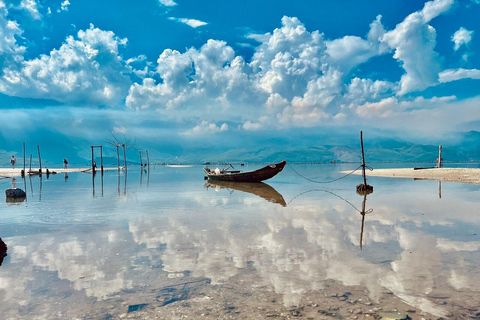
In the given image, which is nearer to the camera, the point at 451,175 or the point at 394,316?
the point at 394,316

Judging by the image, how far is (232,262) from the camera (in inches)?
354

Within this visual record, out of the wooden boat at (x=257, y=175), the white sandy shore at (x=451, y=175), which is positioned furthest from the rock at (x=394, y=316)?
the white sandy shore at (x=451, y=175)

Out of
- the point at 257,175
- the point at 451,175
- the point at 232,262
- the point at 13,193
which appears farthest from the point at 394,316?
the point at 451,175

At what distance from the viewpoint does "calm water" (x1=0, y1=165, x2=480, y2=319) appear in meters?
6.62

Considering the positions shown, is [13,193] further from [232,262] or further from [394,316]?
[394,316]

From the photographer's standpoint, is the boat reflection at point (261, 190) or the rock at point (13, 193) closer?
the boat reflection at point (261, 190)

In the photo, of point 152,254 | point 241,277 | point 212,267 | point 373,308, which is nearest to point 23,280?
point 152,254

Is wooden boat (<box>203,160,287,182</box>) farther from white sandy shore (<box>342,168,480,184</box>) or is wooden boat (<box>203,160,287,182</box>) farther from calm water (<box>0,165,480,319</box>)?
calm water (<box>0,165,480,319</box>)

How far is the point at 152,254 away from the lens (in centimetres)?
978

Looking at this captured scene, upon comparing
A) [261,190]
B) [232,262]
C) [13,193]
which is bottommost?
[261,190]

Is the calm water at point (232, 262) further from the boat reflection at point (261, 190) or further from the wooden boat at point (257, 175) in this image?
the wooden boat at point (257, 175)

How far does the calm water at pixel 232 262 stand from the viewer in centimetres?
662

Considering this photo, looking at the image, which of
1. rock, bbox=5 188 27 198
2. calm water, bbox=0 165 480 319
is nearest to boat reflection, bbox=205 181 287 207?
calm water, bbox=0 165 480 319

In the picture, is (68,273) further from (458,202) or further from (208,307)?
(458,202)
